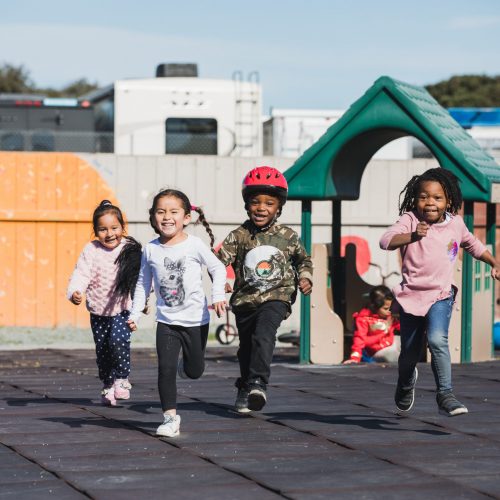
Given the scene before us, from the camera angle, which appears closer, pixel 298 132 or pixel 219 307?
pixel 219 307

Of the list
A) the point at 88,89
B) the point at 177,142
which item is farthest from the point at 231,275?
the point at 88,89

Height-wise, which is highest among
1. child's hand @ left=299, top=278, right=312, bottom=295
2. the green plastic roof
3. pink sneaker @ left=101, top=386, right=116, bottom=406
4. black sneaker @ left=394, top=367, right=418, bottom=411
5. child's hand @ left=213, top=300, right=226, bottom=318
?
the green plastic roof

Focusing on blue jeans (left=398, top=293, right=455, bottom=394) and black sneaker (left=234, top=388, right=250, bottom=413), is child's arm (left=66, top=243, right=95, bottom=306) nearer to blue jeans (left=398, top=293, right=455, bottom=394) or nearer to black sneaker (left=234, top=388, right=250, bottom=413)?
black sneaker (left=234, top=388, right=250, bottom=413)

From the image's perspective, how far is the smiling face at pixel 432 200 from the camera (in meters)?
7.46

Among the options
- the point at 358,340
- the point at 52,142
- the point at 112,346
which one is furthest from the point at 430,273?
the point at 52,142

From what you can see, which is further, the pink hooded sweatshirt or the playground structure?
the playground structure

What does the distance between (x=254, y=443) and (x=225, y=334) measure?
31.6ft

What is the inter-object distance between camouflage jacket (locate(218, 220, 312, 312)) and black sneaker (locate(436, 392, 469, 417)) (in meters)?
1.26

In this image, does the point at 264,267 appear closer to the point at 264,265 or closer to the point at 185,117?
the point at 264,265

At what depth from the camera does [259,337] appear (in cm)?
784

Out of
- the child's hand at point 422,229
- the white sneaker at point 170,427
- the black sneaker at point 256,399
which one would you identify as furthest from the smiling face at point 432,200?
the white sneaker at point 170,427

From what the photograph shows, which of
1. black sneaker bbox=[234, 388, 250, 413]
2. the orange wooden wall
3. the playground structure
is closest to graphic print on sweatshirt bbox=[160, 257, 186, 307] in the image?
black sneaker bbox=[234, 388, 250, 413]

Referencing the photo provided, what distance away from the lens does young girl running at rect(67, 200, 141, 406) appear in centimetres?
877

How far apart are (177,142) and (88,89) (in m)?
56.0
